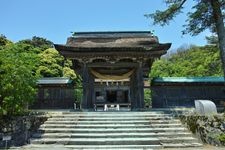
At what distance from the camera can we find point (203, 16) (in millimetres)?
14945

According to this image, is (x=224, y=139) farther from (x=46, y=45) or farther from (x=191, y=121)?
(x=46, y=45)

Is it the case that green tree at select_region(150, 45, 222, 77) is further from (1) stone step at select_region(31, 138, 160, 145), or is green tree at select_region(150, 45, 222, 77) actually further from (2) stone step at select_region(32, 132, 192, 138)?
(1) stone step at select_region(31, 138, 160, 145)

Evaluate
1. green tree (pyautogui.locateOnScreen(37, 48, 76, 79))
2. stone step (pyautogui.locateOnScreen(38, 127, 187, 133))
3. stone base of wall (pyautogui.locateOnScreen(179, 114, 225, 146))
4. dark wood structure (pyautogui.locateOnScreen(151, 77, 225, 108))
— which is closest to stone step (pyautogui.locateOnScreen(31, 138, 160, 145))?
stone step (pyautogui.locateOnScreen(38, 127, 187, 133))

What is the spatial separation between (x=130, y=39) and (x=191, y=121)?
924 centimetres

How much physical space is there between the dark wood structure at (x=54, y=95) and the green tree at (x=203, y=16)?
8.09 meters

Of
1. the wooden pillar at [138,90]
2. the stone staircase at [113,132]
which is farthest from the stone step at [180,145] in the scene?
the wooden pillar at [138,90]

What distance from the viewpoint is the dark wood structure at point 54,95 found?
19547 mm

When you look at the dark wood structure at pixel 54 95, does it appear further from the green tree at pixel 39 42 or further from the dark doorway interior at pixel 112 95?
the green tree at pixel 39 42

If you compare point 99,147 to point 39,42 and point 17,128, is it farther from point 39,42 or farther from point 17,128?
point 39,42

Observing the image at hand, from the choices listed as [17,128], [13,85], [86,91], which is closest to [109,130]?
[17,128]

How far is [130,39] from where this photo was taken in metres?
19.4

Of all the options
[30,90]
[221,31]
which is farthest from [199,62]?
[30,90]

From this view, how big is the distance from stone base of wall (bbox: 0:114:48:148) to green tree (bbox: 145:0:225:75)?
9081 mm

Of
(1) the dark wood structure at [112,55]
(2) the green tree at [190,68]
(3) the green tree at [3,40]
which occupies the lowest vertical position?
(1) the dark wood structure at [112,55]
